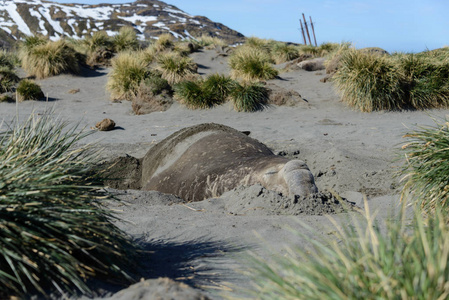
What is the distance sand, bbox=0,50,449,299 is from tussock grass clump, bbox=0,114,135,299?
23cm

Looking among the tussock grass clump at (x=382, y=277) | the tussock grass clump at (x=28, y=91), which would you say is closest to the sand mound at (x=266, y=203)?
the tussock grass clump at (x=382, y=277)

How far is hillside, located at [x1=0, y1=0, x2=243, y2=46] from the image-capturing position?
79.6 m

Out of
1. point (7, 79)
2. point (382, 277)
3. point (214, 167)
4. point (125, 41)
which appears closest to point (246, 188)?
point (214, 167)

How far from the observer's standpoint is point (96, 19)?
86875 millimetres

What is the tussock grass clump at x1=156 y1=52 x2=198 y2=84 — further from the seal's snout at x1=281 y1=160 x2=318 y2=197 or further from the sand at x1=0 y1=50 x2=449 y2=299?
the seal's snout at x1=281 y1=160 x2=318 y2=197

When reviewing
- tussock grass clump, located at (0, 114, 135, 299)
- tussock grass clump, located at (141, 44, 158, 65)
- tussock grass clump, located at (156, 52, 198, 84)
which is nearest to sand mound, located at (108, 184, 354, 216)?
tussock grass clump, located at (0, 114, 135, 299)

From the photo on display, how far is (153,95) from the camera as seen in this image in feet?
43.3

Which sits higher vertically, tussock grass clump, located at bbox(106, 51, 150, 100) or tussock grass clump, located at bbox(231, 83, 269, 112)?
tussock grass clump, located at bbox(106, 51, 150, 100)

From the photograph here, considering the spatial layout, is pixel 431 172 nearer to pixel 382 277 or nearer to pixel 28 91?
pixel 382 277

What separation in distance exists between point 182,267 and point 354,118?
348 inches

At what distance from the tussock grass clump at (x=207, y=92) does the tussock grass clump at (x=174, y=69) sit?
5.65 ft

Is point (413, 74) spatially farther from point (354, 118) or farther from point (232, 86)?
point (232, 86)

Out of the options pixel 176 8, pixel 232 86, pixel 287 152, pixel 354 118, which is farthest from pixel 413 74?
pixel 176 8

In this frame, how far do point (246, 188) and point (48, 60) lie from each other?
1394 cm
